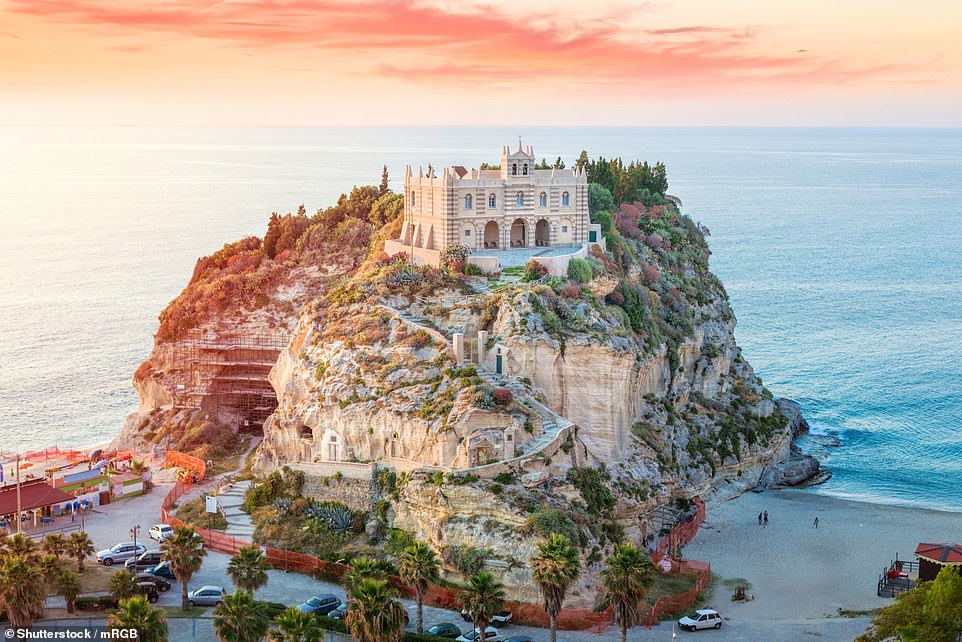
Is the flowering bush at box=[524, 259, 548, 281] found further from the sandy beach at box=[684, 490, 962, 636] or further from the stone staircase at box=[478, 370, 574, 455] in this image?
the sandy beach at box=[684, 490, 962, 636]

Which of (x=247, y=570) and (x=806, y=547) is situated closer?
(x=247, y=570)

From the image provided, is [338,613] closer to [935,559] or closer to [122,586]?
[122,586]

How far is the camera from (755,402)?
290ft

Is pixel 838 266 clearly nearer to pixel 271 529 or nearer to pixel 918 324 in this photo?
pixel 918 324

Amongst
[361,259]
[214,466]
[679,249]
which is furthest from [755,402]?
[214,466]

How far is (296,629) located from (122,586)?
12.1 m

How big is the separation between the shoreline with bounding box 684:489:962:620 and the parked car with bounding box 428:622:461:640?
Result: 1492 centimetres

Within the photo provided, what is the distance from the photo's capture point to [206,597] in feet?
180

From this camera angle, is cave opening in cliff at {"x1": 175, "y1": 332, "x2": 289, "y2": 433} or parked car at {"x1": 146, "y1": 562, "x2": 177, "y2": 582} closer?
parked car at {"x1": 146, "y1": 562, "x2": 177, "y2": 582}

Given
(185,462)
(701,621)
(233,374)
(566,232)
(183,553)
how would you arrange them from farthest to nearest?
(233,374), (566,232), (185,462), (701,621), (183,553)

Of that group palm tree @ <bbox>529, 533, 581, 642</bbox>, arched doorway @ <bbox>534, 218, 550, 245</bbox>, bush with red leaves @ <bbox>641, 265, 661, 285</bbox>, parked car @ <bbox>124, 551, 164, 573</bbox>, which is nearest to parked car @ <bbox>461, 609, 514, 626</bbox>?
palm tree @ <bbox>529, 533, 581, 642</bbox>

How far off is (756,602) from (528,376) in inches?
709

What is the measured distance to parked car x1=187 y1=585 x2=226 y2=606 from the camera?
179 feet

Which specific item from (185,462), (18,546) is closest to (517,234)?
(185,462)
